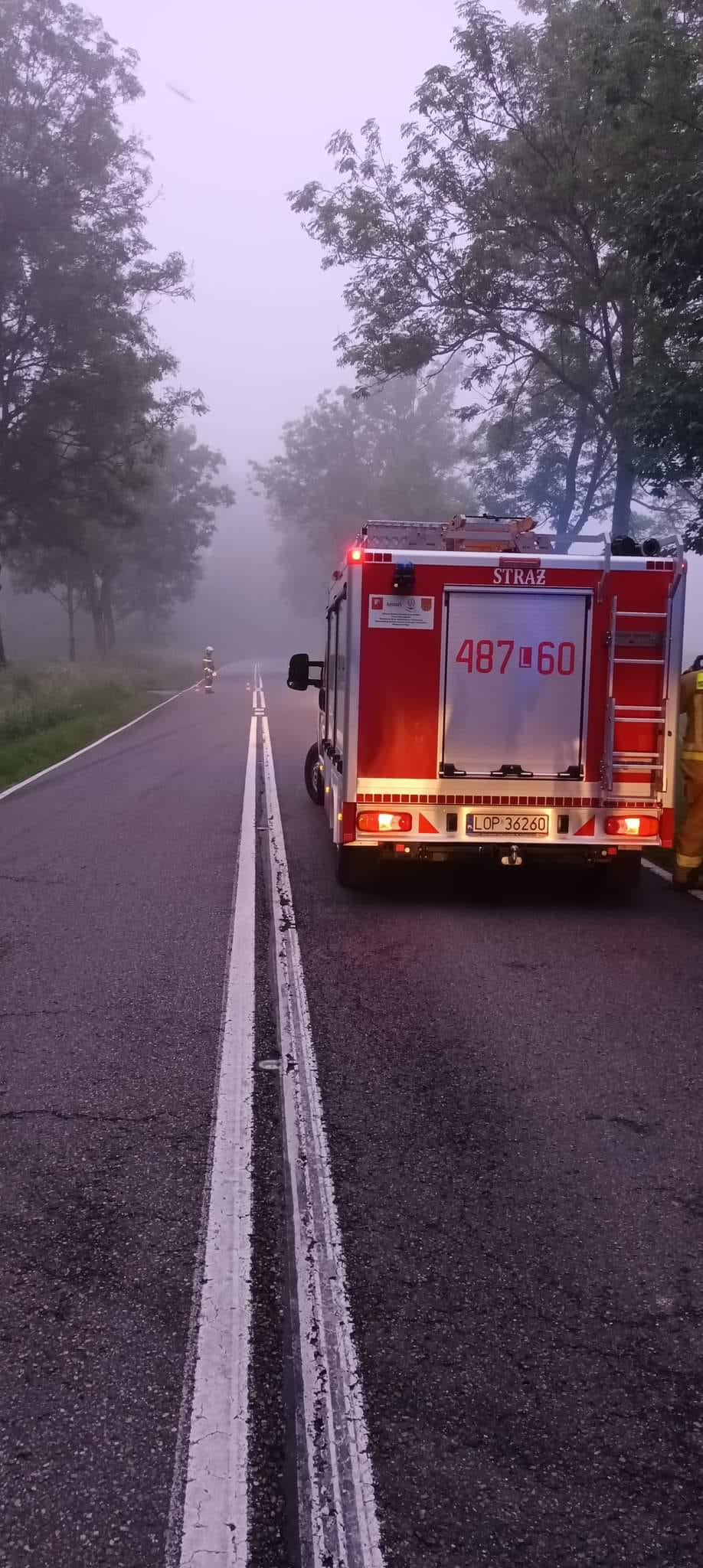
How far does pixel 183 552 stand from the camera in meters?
52.7

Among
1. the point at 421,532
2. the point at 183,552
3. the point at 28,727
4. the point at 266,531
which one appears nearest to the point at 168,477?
the point at 183,552

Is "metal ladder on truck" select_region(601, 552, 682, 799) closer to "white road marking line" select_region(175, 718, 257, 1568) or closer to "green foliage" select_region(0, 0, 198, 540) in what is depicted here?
"white road marking line" select_region(175, 718, 257, 1568)

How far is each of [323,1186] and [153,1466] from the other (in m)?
1.39

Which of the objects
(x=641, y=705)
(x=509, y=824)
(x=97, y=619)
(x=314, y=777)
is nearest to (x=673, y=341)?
(x=314, y=777)

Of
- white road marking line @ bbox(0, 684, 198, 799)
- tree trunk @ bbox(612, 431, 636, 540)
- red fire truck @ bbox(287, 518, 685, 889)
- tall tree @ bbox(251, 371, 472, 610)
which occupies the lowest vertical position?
white road marking line @ bbox(0, 684, 198, 799)

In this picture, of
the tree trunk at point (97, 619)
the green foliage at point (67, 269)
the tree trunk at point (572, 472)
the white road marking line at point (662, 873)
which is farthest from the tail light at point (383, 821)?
the tree trunk at point (97, 619)

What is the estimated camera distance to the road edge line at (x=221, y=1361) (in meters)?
2.39

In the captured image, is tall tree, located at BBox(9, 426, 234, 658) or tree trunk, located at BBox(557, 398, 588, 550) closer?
tree trunk, located at BBox(557, 398, 588, 550)

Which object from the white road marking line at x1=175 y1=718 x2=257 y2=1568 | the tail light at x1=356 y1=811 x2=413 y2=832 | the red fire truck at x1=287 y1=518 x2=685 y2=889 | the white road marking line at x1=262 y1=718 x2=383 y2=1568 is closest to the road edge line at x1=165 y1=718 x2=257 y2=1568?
the white road marking line at x1=175 y1=718 x2=257 y2=1568

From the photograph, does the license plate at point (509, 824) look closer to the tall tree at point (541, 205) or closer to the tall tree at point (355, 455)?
the tall tree at point (541, 205)

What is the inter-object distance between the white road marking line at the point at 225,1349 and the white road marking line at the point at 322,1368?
140mm

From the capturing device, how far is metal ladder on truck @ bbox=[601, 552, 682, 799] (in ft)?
25.8

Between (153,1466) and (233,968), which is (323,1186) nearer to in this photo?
(153,1466)

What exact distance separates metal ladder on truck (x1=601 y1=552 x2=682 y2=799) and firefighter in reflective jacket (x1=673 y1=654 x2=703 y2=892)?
837 millimetres
